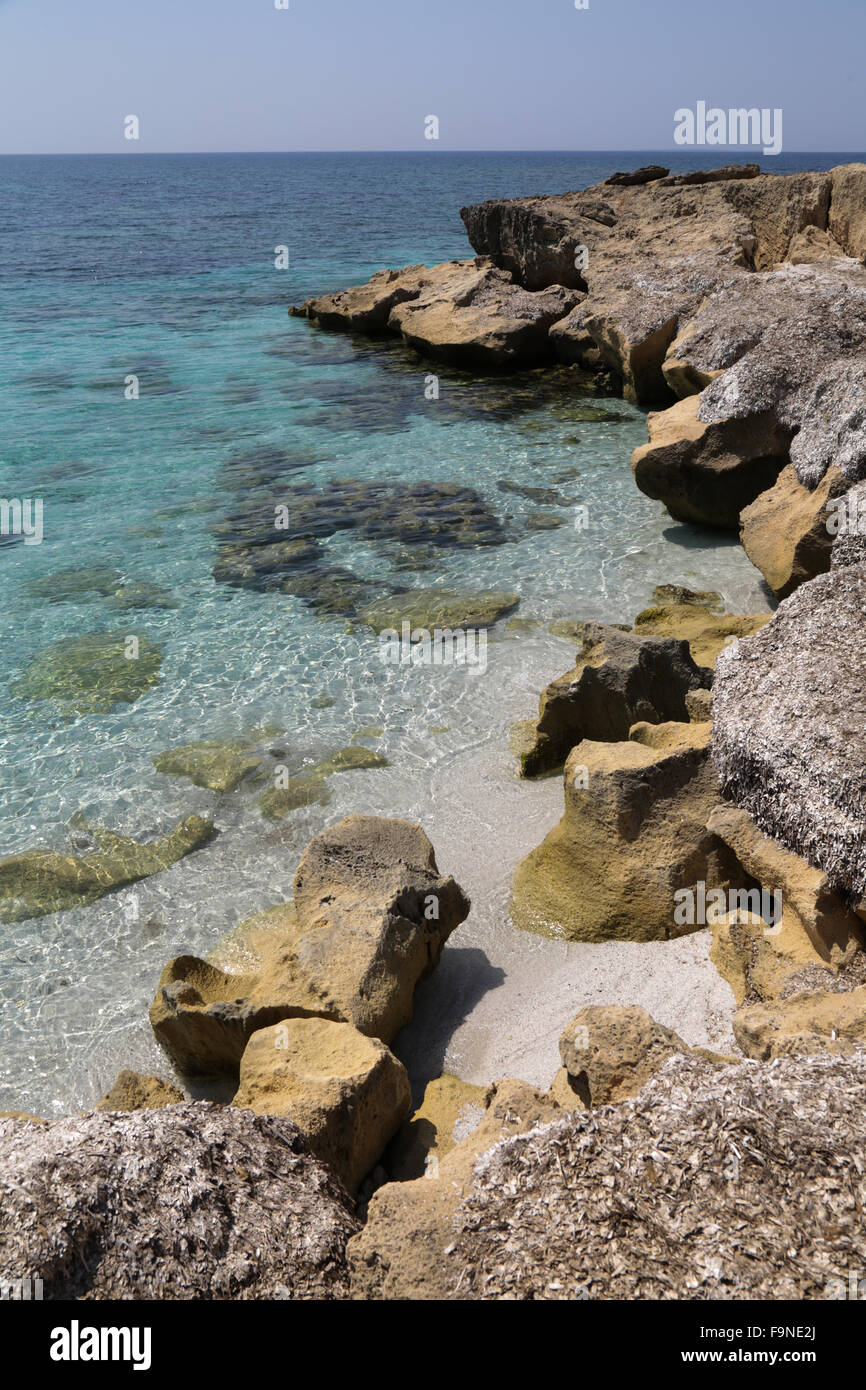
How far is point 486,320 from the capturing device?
24.3 m

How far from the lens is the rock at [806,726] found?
17.0ft

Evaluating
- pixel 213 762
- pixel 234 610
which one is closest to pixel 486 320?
pixel 234 610

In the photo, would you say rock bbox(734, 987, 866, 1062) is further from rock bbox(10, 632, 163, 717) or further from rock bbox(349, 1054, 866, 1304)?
rock bbox(10, 632, 163, 717)

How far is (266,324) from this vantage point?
31484 mm

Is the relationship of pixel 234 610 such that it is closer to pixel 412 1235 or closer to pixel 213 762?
pixel 213 762

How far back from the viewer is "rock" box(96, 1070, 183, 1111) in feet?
18.1

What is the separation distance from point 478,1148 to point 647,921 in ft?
9.54

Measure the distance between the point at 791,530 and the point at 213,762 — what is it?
248 inches

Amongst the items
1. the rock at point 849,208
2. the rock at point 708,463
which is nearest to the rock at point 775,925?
the rock at point 708,463

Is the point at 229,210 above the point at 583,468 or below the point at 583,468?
above

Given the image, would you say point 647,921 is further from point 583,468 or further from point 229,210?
point 229,210

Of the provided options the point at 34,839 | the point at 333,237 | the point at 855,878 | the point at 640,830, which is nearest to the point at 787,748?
the point at 855,878

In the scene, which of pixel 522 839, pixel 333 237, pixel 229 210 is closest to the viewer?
pixel 522 839

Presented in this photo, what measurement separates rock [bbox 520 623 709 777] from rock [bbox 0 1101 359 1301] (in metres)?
5.27
